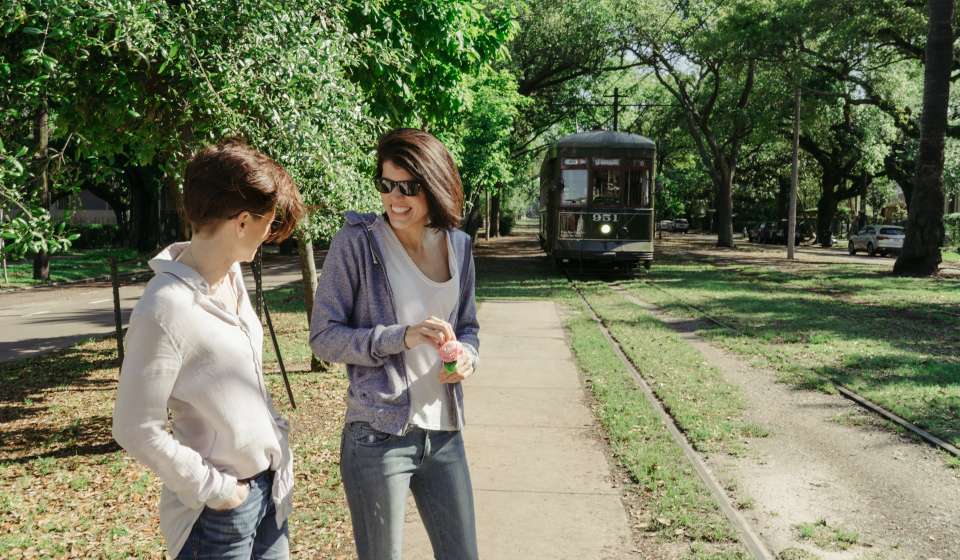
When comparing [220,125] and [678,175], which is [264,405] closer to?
[220,125]

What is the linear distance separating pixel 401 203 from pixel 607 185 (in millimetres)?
18121

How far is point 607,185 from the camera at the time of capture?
65.9 ft

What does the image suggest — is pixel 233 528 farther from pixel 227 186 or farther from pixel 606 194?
pixel 606 194

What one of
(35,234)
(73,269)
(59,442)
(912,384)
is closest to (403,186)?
(35,234)

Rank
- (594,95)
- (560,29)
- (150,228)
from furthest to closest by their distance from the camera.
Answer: (594,95) < (150,228) < (560,29)

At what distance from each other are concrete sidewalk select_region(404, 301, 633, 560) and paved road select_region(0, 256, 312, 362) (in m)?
7.35

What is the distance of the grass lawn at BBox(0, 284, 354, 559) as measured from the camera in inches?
173

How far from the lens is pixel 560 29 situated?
28906 mm

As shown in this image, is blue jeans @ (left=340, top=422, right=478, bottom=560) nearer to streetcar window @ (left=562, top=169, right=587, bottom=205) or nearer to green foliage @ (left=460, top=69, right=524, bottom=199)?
streetcar window @ (left=562, top=169, right=587, bottom=205)

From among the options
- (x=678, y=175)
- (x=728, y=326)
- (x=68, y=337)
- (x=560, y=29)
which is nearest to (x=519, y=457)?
(x=728, y=326)

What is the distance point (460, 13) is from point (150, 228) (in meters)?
28.8

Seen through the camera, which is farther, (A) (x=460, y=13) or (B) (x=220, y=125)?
(A) (x=460, y=13)

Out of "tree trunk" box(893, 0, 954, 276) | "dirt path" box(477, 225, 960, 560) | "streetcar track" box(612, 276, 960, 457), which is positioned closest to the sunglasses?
"dirt path" box(477, 225, 960, 560)

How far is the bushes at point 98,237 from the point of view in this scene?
129 ft
